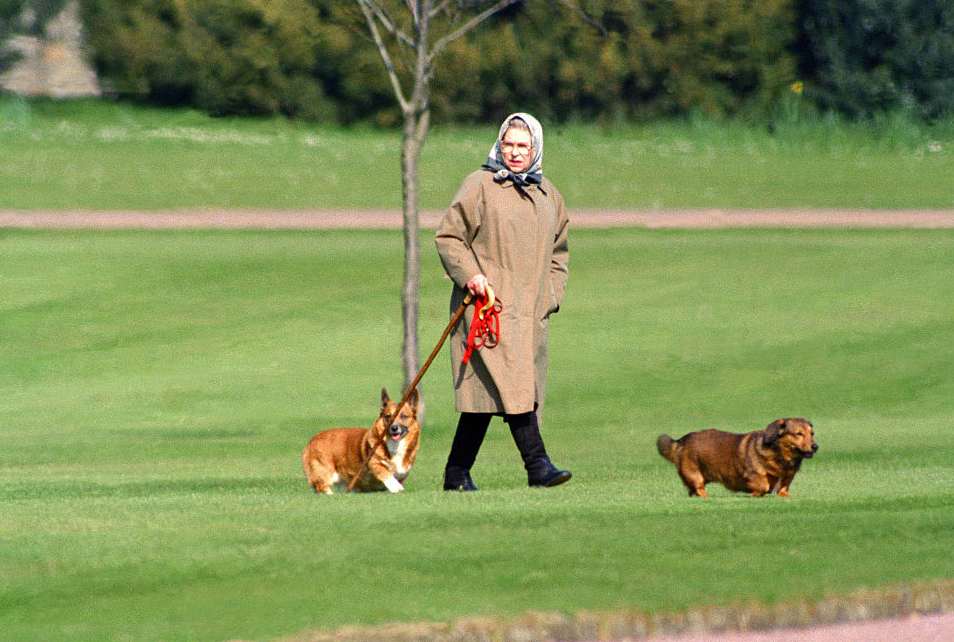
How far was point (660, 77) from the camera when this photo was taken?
40250 millimetres

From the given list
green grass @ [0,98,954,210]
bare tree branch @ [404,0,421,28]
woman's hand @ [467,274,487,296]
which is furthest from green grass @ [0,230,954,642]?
green grass @ [0,98,954,210]

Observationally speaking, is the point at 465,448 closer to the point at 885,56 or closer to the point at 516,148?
the point at 516,148

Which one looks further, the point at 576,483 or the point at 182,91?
the point at 182,91

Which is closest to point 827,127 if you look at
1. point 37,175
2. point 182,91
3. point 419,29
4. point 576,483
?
point 182,91

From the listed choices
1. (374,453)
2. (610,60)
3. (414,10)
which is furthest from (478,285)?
(610,60)

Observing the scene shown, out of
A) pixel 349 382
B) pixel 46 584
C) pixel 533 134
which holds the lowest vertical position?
pixel 349 382

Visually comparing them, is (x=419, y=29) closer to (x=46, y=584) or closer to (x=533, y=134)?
(x=533, y=134)

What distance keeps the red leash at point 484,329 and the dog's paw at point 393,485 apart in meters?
1.09

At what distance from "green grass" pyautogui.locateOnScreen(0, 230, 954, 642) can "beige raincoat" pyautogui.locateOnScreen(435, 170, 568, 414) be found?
1.87 feet

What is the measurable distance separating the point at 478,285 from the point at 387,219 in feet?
64.0

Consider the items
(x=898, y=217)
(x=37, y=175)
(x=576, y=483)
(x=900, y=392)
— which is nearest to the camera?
(x=576, y=483)

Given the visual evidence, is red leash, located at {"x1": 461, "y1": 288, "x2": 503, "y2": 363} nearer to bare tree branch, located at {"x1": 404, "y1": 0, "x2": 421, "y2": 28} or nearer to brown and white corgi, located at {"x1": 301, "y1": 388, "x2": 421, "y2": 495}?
brown and white corgi, located at {"x1": 301, "y1": 388, "x2": 421, "y2": 495}

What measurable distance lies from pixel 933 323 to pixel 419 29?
782 centimetres

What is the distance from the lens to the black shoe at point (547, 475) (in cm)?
819
